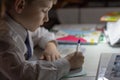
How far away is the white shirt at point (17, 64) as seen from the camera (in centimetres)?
87

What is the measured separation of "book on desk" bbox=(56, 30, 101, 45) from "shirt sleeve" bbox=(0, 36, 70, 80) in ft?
1.34

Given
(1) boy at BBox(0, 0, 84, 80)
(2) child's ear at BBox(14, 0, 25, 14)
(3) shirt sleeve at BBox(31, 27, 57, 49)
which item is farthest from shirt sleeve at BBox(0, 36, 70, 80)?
(3) shirt sleeve at BBox(31, 27, 57, 49)

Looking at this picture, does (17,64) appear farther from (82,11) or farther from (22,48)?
(82,11)

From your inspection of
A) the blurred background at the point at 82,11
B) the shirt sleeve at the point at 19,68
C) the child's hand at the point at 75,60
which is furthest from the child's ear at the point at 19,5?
the blurred background at the point at 82,11

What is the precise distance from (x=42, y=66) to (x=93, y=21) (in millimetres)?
1153

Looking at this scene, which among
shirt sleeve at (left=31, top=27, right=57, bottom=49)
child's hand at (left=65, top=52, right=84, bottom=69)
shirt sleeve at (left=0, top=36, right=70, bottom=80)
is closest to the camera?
shirt sleeve at (left=0, top=36, right=70, bottom=80)

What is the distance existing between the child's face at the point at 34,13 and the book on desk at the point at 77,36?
14.1 inches

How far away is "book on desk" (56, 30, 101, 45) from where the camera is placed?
1306mm

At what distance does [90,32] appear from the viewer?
1.46 m

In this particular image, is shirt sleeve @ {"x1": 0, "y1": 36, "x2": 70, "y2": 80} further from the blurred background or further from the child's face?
the blurred background

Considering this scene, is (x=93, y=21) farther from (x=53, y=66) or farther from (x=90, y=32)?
(x=53, y=66)

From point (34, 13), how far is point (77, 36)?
0.48m

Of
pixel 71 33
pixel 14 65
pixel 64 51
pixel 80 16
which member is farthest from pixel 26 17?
pixel 80 16

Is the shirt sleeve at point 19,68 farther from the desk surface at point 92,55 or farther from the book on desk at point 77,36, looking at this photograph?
the book on desk at point 77,36
